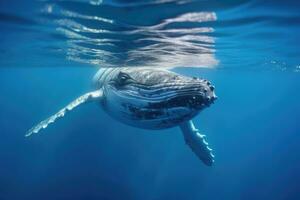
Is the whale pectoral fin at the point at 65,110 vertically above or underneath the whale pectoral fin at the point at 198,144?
above

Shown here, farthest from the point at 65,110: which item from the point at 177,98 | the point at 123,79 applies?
the point at 177,98

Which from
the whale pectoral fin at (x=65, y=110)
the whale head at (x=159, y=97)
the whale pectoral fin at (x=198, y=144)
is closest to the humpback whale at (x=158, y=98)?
the whale head at (x=159, y=97)

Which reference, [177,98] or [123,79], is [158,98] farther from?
[123,79]

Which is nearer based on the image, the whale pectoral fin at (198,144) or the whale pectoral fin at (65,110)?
the whale pectoral fin at (65,110)

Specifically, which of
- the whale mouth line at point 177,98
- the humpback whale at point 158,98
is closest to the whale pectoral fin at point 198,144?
the humpback whale at point 158,98

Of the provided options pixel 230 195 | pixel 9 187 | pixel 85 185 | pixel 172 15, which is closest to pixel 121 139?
pixel 85 185

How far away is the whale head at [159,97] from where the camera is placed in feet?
22.5

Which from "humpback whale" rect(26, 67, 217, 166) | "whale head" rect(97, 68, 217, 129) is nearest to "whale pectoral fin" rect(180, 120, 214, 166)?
"humpback whale" rect(26, 67, 217, 166)

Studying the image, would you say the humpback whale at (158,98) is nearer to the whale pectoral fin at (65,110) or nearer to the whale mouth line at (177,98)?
the whale mouth line at (177,98)

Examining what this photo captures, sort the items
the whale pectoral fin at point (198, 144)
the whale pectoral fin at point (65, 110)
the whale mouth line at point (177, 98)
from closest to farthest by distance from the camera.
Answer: the whale mouth line at point (177, 98), the whale pectoral fin at point (65, 110), the whale pectoral fin at point (198, 144)

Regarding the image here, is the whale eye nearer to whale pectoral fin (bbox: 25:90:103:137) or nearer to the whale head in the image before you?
the whale head

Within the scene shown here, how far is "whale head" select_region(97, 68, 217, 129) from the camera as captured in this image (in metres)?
6.87

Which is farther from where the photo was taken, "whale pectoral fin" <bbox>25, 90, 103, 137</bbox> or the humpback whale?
"whale pectoral fin" <bbox>25, 90, 103, 137</bbox>

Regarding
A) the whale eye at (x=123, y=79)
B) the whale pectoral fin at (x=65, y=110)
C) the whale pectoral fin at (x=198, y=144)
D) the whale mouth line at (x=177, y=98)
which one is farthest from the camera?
the whale pectoral fin at (x=198, y=144)
